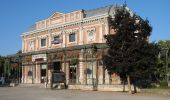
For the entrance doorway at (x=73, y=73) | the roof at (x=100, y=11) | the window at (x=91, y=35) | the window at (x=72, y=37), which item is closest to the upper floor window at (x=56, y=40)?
the window at (x=72, y=37)

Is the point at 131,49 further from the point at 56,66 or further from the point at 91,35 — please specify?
the point at 56,66

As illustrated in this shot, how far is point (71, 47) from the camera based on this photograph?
151 ft

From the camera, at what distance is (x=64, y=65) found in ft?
161

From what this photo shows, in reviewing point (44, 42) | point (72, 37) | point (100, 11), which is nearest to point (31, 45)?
point (44, 42)

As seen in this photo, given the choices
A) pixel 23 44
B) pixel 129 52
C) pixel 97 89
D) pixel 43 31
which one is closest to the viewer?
pixel 129 52

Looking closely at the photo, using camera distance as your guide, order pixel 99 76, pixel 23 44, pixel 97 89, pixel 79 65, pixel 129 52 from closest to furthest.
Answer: pixel 129 52 → pixel 97 89 → pixel 99 76 → pixel 79 65 → pixel 23 44

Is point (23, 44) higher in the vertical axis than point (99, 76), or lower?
higher

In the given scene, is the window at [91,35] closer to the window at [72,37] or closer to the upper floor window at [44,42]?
the window at [72,37]

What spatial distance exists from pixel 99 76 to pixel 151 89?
47.8 ft

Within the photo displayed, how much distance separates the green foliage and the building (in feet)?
26.5

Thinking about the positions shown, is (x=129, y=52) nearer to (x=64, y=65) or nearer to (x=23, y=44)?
(x=64, y=65)

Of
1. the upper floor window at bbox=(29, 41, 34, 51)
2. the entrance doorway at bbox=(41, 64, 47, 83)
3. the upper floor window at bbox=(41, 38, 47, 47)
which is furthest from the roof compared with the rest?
the upper floor window at bbox=(29, 41, 34, 51)

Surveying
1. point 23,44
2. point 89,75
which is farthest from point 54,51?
point 23,44

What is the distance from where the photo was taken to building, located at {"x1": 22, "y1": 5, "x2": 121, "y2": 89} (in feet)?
142
